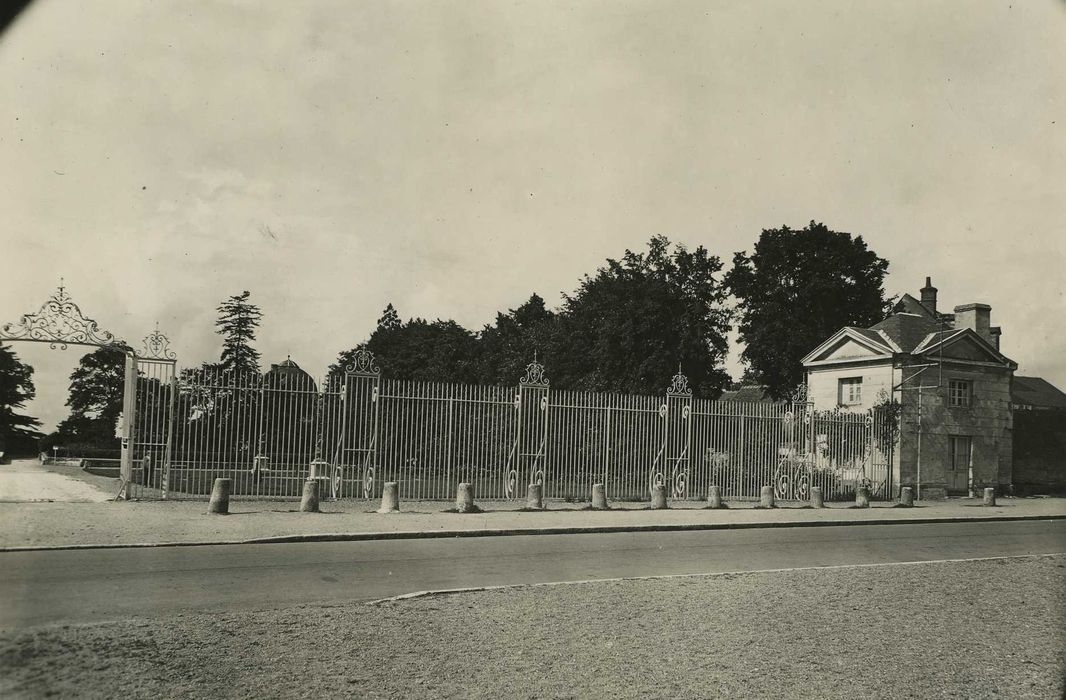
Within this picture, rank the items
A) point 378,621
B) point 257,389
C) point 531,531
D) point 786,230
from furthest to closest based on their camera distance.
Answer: point 786,230, point 257,389, point 531,531, point 378,621

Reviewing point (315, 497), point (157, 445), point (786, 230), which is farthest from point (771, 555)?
point (786, 230)

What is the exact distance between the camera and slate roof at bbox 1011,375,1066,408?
1747 inches

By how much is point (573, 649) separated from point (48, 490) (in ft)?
52.8

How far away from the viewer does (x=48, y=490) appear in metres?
17.7

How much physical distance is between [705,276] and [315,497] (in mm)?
36427

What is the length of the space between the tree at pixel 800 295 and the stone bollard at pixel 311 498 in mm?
32255

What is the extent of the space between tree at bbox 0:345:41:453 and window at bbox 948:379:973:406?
2842cm

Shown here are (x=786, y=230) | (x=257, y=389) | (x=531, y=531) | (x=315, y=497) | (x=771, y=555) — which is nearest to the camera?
(x=771, y=555)

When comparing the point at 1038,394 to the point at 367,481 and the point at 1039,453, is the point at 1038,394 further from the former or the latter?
the point at 367,481

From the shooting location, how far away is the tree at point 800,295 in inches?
1674

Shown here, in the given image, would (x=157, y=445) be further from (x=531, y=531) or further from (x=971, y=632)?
(x=971, y=632)

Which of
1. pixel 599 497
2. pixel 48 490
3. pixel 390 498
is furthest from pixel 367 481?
pixel 48 490

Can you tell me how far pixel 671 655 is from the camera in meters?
5.81

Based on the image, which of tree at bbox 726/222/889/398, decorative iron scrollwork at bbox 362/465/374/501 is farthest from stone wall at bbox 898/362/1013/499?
decorative iron scrollwork at bbox 362/465/374/501
